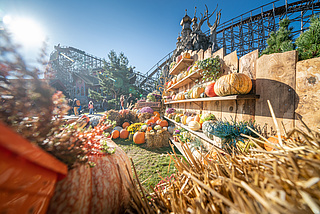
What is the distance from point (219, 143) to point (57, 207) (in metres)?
1.47

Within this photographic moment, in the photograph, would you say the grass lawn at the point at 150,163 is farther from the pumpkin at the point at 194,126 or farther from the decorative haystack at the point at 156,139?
the pumpkin at the point at 194,126

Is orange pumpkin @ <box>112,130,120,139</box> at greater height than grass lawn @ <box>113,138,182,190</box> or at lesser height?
greater

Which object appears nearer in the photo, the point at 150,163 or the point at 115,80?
the point at 150,163

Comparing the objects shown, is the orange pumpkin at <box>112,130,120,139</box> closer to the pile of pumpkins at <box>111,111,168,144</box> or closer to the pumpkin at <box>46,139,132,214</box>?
the pile of pumpkins at <box>111,111,168,144</box>

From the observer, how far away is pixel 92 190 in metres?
0.50

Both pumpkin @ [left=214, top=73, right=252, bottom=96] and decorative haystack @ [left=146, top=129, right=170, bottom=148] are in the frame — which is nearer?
pumpkin @ [left=214, top=73, right=252, bottom=96]

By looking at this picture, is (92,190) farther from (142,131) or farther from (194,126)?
(142,131)

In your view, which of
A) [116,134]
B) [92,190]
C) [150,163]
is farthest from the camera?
[116,134]

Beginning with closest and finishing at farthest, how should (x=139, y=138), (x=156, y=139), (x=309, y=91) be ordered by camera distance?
(x=309, y=91) → (x=156, y=139) → (x=139, y=138)

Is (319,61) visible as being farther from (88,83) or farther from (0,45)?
(88,83)

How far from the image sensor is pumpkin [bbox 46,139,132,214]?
1.29ft

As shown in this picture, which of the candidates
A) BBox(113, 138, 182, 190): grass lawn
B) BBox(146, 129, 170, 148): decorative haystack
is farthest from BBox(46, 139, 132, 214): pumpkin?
BBox(146, 129, 170, 148): decorative haystack

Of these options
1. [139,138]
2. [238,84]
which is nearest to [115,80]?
[139,138]

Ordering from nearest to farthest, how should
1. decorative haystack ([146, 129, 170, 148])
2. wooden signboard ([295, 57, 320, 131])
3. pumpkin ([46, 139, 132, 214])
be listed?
pumpkin ([46, 139, 132, 214]), wooden signboard ([295, 57, 320, 131]), decorative haystack ([146, 129, 170, 148])
